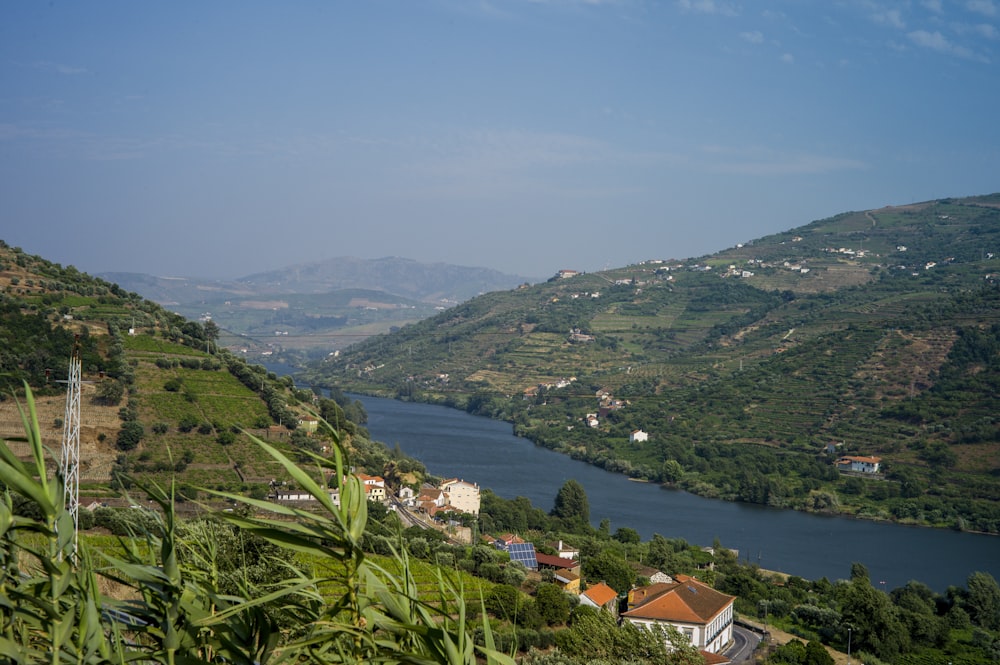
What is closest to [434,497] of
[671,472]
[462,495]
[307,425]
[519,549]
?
[462,495]

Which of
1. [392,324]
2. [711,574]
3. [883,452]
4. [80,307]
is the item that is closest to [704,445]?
[883,452]

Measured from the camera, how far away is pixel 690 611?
49.1 feet

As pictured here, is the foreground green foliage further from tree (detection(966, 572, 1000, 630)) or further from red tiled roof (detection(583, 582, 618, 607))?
tree (detection(966, 572, 1000, 630))

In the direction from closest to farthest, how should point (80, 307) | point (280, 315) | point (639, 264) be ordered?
1. point (80, 307)
2. point (639, 264)
3. point (280, 315)

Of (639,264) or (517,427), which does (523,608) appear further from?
(639,264)

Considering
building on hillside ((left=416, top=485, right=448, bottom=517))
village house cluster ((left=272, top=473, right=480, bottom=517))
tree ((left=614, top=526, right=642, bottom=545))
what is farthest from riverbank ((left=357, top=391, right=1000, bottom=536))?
building on hillside ((left=416, top=485, right=448, bottom=517))

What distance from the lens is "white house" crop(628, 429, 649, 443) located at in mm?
42562

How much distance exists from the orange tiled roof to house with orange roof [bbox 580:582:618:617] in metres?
0.32

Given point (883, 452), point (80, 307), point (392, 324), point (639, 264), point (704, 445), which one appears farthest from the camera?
point (392, 324)

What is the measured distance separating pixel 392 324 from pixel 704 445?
10280 centimetres

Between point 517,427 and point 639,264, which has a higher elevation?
point 639,264

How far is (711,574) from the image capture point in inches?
791

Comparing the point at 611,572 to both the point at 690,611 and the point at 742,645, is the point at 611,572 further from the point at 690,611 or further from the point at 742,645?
the point at 690,611

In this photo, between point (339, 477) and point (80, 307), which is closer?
point (339, 477)
